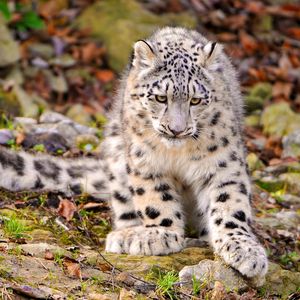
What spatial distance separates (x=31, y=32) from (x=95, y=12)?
1.15 meters

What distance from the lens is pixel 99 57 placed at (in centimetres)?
1353

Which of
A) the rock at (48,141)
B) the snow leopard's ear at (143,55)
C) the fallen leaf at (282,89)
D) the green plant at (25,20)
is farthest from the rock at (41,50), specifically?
the snow leopard's ear at (143,55)

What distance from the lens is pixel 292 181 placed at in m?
8.33

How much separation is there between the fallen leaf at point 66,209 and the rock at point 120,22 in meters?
6.53

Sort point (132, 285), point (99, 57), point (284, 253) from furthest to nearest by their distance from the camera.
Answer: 1. point (99, 57)
2. point (284, 253)
3. point (132, 285)

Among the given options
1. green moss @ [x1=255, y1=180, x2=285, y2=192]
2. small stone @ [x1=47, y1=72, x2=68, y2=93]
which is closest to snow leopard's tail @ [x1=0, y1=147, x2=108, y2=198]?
green moss @ [x1=255, y1=180, x2=285, y2=192]

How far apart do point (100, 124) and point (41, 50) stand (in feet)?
13.1

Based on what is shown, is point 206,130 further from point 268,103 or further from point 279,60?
point 279,60

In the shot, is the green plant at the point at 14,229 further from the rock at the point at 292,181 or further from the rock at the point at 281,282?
the rock at the point at 292,181

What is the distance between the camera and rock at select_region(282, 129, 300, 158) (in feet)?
30.6

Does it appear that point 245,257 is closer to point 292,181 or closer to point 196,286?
point 196,286

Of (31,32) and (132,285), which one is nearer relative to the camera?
(132,285)

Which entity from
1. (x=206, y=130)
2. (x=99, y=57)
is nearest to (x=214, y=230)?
(x=206, y=130)

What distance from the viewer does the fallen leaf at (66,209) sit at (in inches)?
263
